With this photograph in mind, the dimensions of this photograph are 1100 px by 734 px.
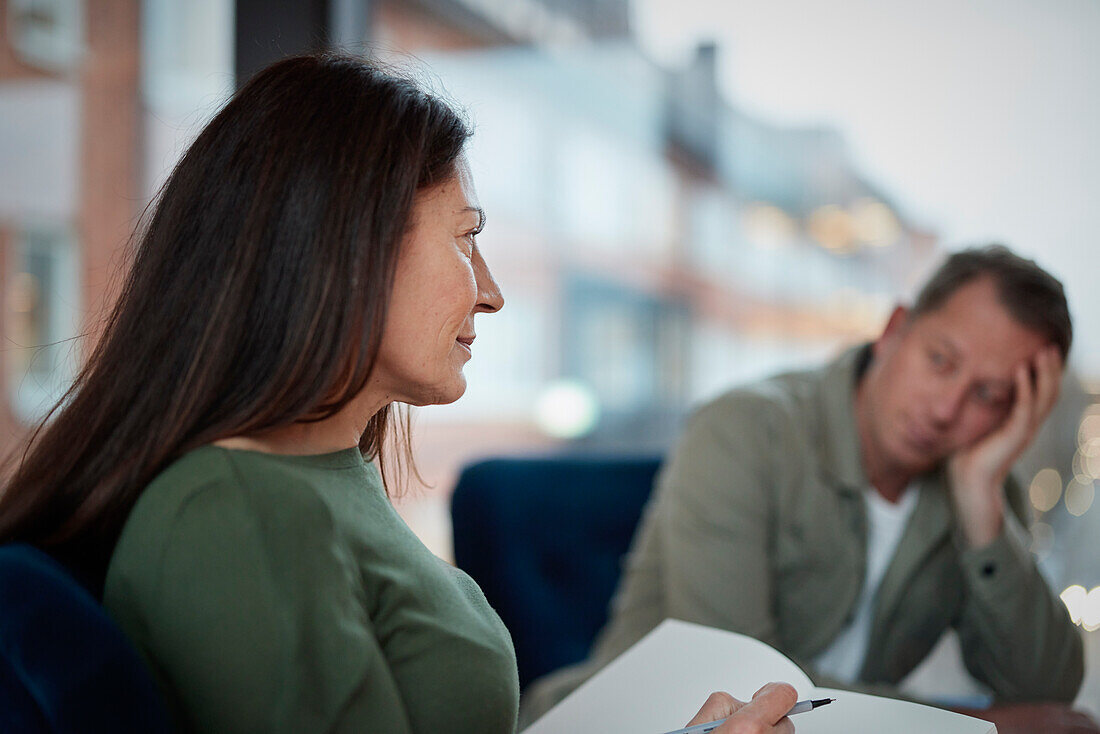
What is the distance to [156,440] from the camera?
620 mm

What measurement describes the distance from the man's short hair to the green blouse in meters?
1.09

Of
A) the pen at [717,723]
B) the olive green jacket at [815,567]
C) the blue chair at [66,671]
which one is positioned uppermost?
the blue chair at [66,671]

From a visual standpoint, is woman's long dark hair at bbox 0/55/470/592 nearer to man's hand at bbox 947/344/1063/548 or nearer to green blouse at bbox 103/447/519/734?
green blouse at bbox 103/447/519/734

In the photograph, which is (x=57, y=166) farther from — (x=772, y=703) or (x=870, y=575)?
(x=772, y=703)

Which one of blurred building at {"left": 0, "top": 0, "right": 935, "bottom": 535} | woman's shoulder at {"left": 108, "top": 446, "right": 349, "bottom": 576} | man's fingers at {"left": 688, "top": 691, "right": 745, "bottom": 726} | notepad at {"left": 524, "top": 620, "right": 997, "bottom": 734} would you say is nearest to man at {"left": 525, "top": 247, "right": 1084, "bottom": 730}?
notepad at {"left": 524, "top": 620, "right": 997, "bottom": 734}

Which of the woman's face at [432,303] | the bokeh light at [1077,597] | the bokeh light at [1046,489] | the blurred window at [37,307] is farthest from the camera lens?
the blurred window at [37,307]

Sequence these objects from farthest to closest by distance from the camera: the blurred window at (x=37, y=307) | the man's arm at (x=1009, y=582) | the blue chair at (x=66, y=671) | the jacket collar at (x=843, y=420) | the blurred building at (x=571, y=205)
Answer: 1. the blurred building at (x=571, y=205)
2. the blurred window at (x=37, y=307)
3. the jacket collar at (x=843, y=420)
4. the man's arm at (x=1009, y=582)
5. the blue chair at (x=66, y=671)

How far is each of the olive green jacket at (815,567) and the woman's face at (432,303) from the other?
823mm

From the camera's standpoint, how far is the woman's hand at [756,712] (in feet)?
2.07

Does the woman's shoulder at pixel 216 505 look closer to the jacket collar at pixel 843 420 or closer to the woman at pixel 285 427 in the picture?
the woman at pixel 285 427

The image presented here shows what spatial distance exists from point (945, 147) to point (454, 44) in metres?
1.49

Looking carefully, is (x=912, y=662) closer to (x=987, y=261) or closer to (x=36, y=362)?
(x=987, y=261)

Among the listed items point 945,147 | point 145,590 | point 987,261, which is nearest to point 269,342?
point 145,590

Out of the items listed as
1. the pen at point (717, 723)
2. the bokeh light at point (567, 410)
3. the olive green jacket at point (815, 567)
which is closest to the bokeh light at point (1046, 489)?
the olive green jacket at point (815, 567)
